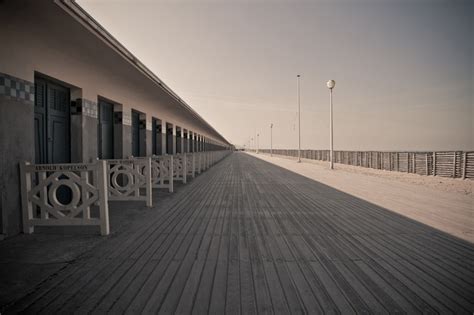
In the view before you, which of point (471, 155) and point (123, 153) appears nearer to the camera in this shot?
point (123, 153)

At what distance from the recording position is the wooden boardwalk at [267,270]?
2.04m

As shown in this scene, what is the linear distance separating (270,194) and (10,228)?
232 inches

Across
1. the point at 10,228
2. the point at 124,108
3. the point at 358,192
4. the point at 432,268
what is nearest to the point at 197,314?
the point at 432,268

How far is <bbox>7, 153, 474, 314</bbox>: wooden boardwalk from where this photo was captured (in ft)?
6.69

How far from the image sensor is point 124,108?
26.9 feet

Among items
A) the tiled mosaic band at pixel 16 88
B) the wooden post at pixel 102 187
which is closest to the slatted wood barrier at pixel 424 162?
the wooden post at pixel 102 187

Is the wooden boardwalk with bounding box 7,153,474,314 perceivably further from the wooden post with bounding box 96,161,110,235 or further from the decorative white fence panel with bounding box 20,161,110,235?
the decorative white fence panel with bounding box 20,161,110,235

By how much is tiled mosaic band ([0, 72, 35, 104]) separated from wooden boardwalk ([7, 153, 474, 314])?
3072 mm

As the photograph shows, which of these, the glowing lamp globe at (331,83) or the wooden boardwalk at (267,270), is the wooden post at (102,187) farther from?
the glowing lamp globe at (331,83)

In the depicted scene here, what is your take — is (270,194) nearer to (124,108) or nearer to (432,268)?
(432,268)

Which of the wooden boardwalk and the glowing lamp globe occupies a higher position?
the glowing lamp globe

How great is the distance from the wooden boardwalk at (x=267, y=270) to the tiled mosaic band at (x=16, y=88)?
307cm

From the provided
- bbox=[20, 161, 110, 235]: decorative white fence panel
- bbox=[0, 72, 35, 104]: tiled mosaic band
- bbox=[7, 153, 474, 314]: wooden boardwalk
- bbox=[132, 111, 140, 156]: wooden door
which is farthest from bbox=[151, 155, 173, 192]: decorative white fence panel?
bbox=[0, 72, 35, 104]: tiled mosaic band

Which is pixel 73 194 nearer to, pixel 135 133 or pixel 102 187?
pixel 102 187
